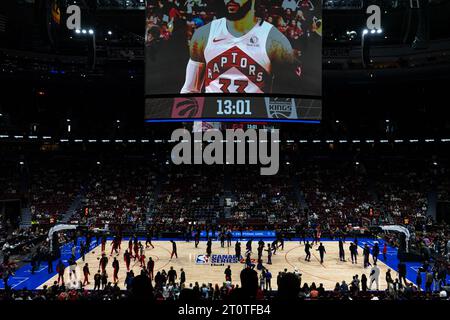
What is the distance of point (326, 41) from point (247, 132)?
970 cm

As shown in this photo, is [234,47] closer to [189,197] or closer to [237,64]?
[237,64]

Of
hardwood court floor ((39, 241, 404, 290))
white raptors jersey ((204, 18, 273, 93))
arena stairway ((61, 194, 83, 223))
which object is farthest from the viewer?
arena stairway ((61, 194, 83, 223))

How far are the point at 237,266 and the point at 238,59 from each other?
11.8 metres

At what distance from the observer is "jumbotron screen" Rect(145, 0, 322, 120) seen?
20719 mm

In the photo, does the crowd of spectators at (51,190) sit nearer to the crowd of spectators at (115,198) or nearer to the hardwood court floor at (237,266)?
the crowd of spectators at (115,198)

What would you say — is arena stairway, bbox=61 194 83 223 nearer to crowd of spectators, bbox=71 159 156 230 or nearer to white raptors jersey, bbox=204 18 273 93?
crowd of spectators, bbox=71 159 156 230

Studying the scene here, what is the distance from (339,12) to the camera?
984 inches

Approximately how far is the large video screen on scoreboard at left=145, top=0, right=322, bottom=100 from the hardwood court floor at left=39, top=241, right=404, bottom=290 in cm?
938

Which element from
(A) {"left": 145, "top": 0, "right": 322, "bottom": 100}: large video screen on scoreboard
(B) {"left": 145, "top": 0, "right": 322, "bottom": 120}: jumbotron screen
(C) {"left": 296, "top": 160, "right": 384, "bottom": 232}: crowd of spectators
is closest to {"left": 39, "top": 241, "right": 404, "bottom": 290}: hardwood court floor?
(C) {"left": 296, "top": 160, "right": 384, "bottom": 232}: crowd of spectators

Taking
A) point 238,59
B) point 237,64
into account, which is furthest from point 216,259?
point 238,59

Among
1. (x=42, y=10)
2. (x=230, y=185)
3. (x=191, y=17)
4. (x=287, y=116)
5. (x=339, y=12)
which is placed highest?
(x=339, y=12)
